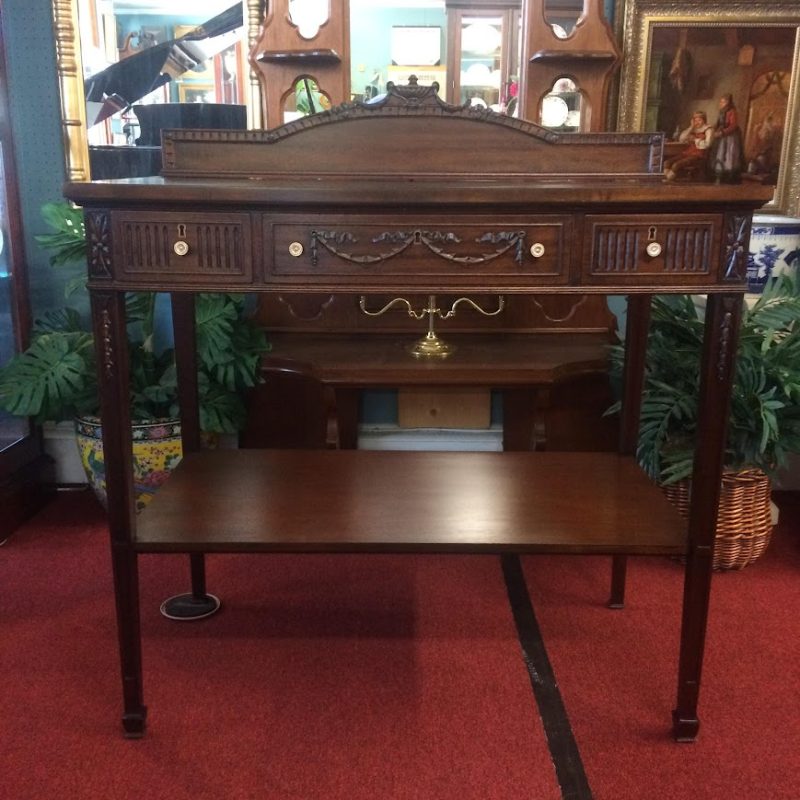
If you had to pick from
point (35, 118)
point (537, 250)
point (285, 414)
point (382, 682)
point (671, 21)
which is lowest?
point (382, 682)

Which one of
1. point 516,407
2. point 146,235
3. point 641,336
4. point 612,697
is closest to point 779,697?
point 612,697

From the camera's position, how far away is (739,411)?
88.8 inches

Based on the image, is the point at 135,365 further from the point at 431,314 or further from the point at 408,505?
the point at 408,505

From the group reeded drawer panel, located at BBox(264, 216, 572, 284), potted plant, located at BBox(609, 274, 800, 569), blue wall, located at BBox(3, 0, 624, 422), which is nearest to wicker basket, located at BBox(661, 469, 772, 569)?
potted plant, located at BBox(609, 274, 800, 569)

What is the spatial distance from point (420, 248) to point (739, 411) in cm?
127

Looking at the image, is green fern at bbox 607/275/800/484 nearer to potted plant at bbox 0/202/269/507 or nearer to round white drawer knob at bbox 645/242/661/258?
round white drawer knob at bbox 645/242/661/258

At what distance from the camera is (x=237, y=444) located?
9.43 ft

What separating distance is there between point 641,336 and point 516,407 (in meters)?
0.79

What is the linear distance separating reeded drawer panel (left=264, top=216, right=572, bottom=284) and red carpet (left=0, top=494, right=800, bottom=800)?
912 millimetres

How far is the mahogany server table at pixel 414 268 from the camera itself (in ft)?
4.52

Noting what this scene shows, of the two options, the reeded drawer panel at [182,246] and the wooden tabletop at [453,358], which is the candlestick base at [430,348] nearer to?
the wooden tabletop at [453,358]

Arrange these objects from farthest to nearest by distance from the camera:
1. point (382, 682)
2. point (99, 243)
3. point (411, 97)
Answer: point (382, 682) < point (411, 97) < point (99, 243)

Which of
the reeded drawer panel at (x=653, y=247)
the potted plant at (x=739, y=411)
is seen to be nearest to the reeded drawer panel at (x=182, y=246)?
the reeded drawer panel at (x=653, y=247)

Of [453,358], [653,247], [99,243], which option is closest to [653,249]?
[653,247]
